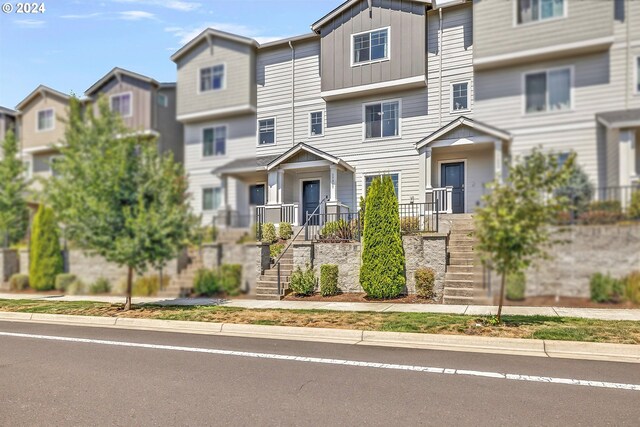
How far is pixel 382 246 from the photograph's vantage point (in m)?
11.6

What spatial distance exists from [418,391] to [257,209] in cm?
693

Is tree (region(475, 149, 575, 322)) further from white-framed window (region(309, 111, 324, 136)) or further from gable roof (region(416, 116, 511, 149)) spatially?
white-framed window (region(309, 111, 324, 136))

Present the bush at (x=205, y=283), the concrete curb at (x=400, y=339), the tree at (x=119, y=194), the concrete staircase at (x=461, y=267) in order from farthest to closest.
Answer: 1. the bush at (x=205, y=283)
2. the concrete staircase at (x=461, y=267)
3. the tree at (x=119, y=194)
4. the concrete curb at (x=400, y=339)

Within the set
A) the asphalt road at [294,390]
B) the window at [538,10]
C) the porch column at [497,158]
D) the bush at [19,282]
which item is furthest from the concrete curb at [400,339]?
the bush at [19,282]

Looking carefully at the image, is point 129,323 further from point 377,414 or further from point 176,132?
point 377,414

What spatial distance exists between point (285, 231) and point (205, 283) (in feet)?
9.64

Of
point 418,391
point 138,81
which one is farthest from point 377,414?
point 138,81

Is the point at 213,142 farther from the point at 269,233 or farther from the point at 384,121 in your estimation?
the point at 384,121

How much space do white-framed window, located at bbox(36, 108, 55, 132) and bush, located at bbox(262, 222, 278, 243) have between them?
6.36 meters

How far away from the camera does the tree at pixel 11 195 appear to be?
1279 cm

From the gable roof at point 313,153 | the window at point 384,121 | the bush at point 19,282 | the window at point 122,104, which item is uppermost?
the window at point 384,121

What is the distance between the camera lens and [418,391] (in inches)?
181

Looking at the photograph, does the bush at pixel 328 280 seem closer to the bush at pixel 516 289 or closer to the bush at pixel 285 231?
the bush at pixel 285 231

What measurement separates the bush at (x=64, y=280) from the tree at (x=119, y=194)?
5.87 m
